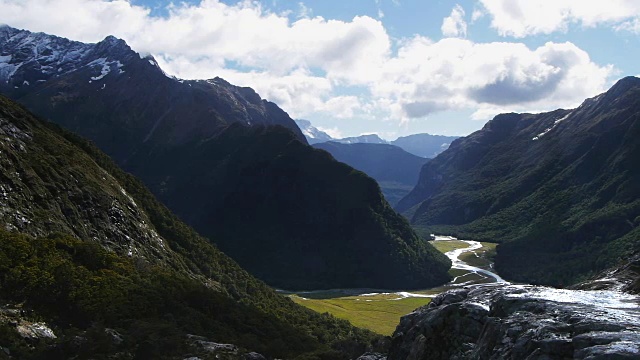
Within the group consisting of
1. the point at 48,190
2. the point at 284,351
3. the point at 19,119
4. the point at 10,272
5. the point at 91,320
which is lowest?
the point at 284,351

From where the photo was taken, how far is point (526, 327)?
23.6 metres

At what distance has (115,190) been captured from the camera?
119 metres

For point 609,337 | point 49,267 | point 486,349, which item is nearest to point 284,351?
point 49,267

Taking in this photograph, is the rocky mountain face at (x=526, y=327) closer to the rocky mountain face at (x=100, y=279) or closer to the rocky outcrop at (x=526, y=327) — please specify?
the rocky outcrop at (x=526, y=327)

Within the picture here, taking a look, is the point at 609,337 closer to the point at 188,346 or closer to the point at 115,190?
the point at 188,346

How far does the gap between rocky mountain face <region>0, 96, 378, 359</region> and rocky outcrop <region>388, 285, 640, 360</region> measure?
118 ft

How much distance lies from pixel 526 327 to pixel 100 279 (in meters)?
63.4

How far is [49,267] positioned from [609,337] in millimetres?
62069

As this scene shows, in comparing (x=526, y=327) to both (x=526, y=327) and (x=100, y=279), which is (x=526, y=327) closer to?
(x=526, y=327)

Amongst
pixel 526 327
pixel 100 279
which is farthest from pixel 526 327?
pixel 100 279

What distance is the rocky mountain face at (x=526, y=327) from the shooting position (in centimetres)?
2105

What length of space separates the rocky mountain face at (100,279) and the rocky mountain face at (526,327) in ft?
118

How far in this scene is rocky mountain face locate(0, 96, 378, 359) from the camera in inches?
2192

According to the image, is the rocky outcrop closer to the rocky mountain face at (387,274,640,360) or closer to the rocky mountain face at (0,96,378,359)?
the rocky mountain face at (387,274,640,360)
